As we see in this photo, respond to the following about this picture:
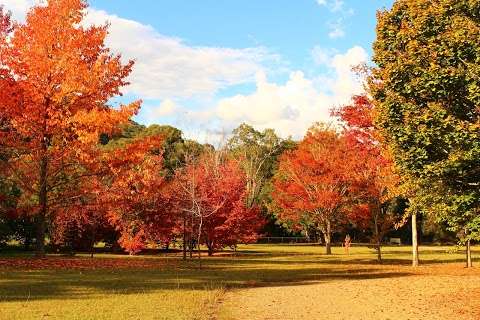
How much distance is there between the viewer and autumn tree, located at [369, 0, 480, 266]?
1402 cm

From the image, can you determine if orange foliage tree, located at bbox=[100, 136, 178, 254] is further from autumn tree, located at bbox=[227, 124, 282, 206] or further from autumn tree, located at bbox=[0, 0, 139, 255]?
autumn tree, located at bbox=[227, 124, 282, 206]

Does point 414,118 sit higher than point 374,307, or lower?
higher

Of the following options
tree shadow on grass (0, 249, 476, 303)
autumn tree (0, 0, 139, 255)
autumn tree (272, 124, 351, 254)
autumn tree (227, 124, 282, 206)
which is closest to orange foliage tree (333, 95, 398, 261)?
autumn tree (272, 124, 351, 254)

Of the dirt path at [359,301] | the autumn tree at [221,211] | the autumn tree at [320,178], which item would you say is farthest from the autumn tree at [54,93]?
the autumn tree at [320,178]

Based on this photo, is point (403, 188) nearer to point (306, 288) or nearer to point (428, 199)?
point (428, 199)

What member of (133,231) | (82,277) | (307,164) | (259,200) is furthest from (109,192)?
(259,200)

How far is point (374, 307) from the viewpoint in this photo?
49.4ft

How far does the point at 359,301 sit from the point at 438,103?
6318 mm

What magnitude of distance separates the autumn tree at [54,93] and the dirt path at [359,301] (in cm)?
1067

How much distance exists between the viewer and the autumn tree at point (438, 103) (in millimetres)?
14016

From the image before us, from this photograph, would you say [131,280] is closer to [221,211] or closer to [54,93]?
[54,93]

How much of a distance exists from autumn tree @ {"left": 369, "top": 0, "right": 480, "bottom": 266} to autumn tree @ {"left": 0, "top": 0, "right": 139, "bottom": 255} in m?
12.6

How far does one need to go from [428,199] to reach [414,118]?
374 centimetres

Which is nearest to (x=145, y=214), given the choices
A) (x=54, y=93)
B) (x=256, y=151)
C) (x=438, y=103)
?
(x=54, y=93)
